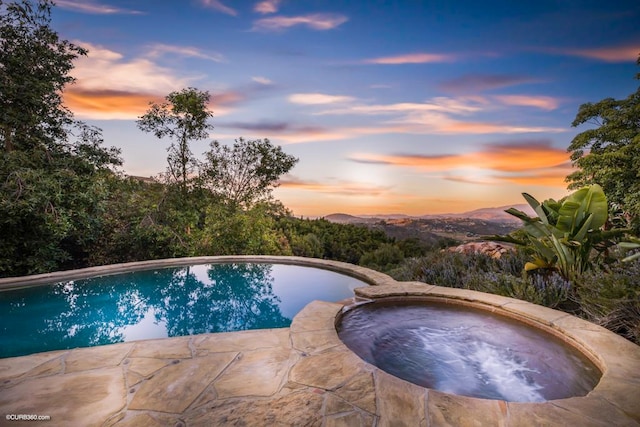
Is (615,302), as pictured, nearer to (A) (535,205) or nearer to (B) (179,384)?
(A) (535,205)

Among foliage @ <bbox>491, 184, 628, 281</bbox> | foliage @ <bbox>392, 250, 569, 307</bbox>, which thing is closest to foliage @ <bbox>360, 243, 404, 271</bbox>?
foliage @ <bbox>392, 250, 569, 307</bbox>

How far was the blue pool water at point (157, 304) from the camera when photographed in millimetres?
4105

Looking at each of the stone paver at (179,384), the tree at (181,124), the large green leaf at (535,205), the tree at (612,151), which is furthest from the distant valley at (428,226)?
the stone paver at (179,384)

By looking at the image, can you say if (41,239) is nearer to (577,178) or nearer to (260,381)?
(260,381)

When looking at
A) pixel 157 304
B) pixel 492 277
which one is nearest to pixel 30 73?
pixel 157 304

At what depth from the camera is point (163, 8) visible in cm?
678

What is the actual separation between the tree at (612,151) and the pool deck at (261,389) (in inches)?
392

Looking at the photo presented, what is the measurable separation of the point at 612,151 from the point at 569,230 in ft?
32.5

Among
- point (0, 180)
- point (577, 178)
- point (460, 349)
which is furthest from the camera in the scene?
point (577, 178)

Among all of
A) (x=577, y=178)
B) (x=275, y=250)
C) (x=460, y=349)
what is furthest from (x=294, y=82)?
(x=577, y=178)

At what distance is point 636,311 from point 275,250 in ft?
26.8

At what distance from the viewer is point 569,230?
406 centimetres

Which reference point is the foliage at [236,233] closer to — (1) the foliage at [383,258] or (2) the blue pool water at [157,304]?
(2) the blue pool water at [157,304]

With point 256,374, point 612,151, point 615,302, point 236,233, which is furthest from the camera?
point 612,151
